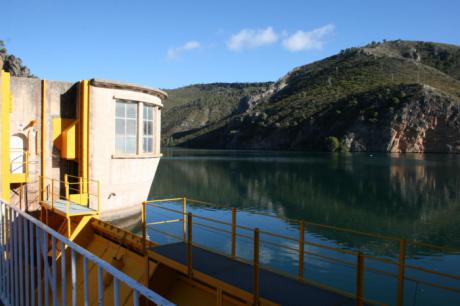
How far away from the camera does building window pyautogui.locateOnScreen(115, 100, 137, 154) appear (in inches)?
655

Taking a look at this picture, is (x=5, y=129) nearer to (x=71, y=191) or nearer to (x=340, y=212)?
(x=71, y=191)

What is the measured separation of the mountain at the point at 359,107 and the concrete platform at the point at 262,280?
96.6 metres

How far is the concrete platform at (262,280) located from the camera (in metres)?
5.80

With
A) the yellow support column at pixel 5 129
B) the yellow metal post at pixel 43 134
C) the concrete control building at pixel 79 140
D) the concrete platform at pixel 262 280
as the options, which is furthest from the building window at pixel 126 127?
the concrete platform at pixel 262 280

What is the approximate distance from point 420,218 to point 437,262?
9.42 m

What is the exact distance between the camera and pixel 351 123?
10406 cm

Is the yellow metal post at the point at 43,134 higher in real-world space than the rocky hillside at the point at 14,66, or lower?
lower

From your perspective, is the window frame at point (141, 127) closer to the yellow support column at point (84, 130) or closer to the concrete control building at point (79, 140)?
the concrete control building at point (79, 140)

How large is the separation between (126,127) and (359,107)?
9625cm

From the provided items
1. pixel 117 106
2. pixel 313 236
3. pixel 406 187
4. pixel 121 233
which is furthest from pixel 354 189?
pixel 121 233

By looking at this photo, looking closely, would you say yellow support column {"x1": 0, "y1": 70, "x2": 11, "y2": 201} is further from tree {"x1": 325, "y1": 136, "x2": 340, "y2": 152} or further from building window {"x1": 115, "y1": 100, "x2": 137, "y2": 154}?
tree {"x1": 325, "y1": 136, "x2": 340, "y2": 152}

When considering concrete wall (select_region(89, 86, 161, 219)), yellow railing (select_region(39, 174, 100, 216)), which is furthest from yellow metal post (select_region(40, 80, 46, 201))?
concrete wall (select_region(89, 86, 161, 219))

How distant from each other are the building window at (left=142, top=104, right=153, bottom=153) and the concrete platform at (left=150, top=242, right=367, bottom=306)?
33.0 ft

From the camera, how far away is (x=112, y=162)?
16.4m
